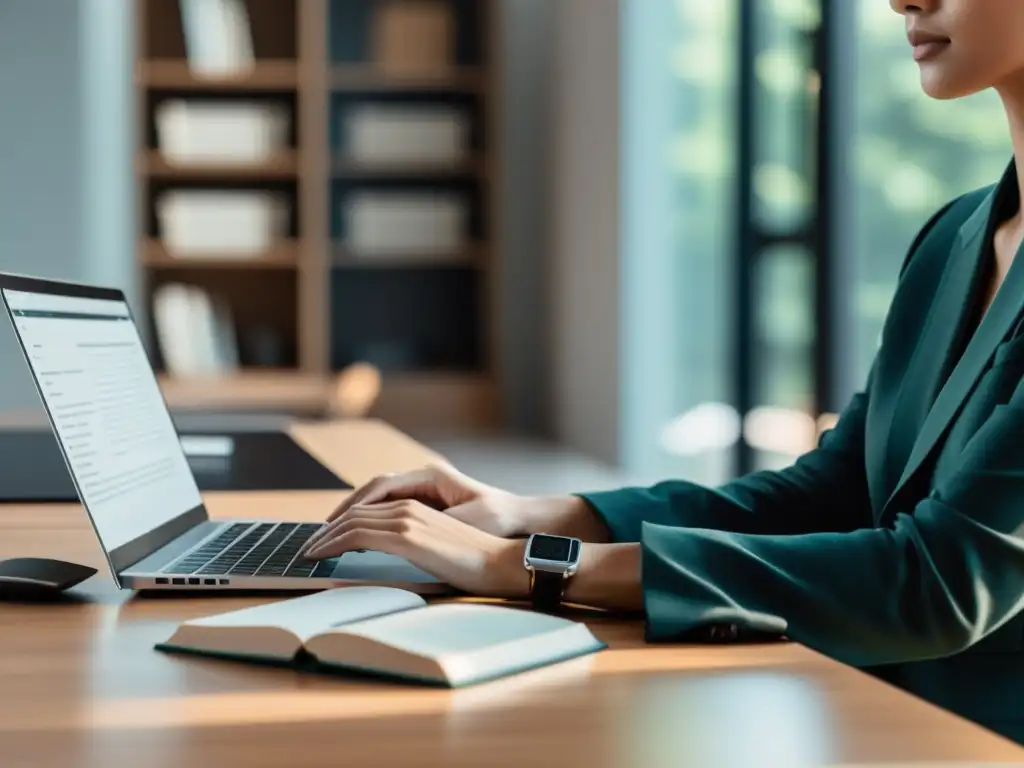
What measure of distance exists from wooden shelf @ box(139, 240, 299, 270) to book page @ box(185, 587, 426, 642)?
4.62 metres

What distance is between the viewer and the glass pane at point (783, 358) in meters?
3.96

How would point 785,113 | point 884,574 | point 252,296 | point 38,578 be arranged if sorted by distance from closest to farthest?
point 884,574 → point 38,578 → point 785,113 → point 252,296

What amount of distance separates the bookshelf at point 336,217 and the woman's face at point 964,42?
4.27 metres

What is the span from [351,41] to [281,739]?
17.5 feet

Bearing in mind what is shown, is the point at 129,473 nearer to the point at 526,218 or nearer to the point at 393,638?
the point at 393,638

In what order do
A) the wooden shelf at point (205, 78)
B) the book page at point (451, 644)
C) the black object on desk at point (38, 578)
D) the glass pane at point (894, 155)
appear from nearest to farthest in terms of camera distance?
the book page at point (451, 644) → the black object on desk at point (38, 578) → the glass pane at point (894, 155) → the wooden shelf at point (205, 78)

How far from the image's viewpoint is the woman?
3.17 ft

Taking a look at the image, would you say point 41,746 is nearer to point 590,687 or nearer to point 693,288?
point 590,687

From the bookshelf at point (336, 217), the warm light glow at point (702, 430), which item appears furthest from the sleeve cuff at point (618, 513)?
the bookshelf at point (336, 217)

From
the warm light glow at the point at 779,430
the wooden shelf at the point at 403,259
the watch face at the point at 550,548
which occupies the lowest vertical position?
the warm light glow at the point at 779,430

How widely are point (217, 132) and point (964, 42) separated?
4619 millimetres

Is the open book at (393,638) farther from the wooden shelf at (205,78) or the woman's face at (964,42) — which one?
the wooden shelf at (205,78)

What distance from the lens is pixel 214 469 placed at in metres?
1.98

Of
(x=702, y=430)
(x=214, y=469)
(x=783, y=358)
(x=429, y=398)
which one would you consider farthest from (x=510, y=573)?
(x=429, y=398)
